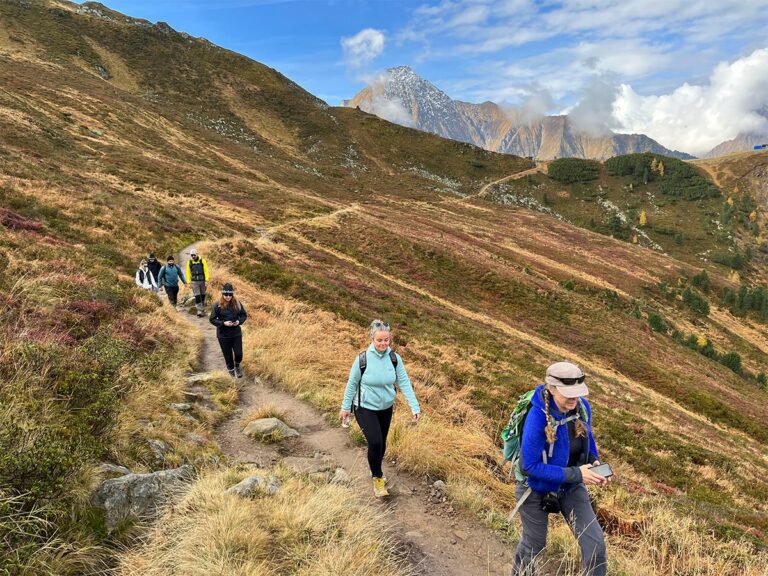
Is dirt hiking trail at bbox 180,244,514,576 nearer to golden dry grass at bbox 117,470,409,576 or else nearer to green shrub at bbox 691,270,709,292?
golden dry grass at bbox 117,470,409,576

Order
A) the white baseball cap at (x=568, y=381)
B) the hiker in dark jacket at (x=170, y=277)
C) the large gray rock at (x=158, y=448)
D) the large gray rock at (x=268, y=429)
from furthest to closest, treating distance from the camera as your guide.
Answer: the hiker in dark jacket at (x=170, y=277) → the large gray rock at (x=268, y=429) → the large gray rock at (x=158, y=448) → the white baseball cap at (x=568, y=381)

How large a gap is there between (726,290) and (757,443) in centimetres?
7425

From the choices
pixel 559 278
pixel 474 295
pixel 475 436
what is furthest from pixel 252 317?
pixel 559 278

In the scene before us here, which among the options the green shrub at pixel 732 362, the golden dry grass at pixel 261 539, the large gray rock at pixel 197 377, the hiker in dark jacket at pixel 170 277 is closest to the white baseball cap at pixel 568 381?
the golden dry grass at pixel 261 539

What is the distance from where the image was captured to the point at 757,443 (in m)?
23.4

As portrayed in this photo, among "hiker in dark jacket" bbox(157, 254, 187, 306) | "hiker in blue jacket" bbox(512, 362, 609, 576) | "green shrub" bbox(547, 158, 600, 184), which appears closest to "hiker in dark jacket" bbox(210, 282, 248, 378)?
"hiker in dark jacket" bbox(157, 254, 187, 306)

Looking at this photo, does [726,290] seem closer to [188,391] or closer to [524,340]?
[524,340]

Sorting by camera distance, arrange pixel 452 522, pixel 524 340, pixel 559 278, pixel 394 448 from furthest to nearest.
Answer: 1. pixel 559 278
2. pixel 524 340
3. pixel 394 448
4. pixel 452 522

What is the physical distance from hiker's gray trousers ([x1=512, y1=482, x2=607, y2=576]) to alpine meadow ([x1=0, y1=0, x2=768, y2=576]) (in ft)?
2.62

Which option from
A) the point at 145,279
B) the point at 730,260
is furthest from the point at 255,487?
the point at 730,260

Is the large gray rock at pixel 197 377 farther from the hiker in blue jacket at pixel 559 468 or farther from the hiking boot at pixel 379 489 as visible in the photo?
the hiker in blue jacket at pixel 559 468

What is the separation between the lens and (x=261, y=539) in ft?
12.3

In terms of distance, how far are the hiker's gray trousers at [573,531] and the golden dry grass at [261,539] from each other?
122 cm

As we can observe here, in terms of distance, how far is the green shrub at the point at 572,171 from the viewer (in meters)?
150
